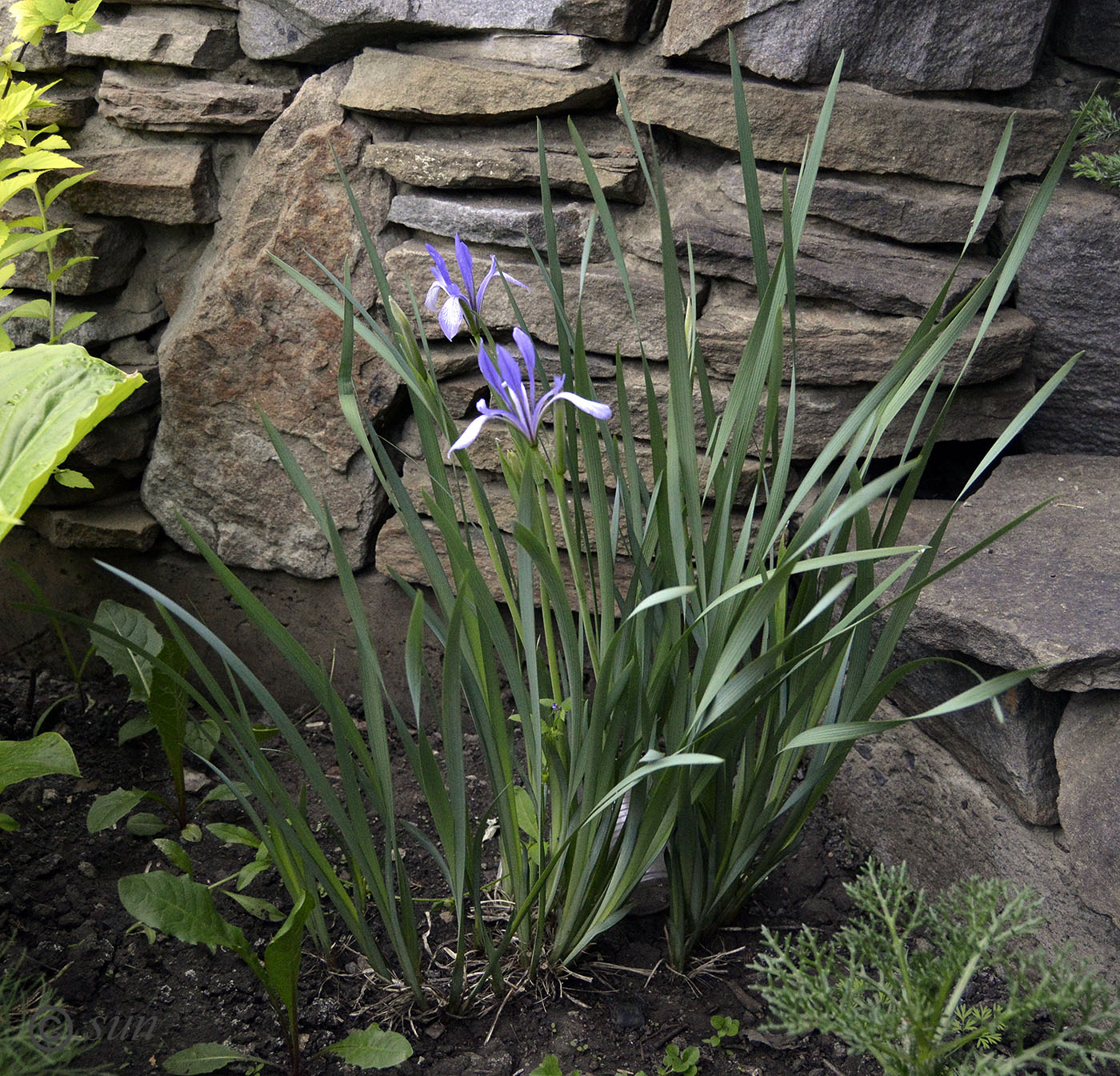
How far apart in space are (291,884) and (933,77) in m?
1.36

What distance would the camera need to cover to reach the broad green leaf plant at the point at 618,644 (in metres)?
0.94

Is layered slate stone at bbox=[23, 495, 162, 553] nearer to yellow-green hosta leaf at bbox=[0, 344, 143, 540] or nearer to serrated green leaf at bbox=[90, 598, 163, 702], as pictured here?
serrated green leaf at bbox=[90, 598, 163, 702]

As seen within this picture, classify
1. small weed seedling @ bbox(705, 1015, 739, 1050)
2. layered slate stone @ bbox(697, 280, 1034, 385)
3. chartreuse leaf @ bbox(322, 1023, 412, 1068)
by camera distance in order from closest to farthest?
chartreuse leaf @ bbox(322, 1023, 412, 1068), small weed seedling @ bbox(705, 1015, 739, 1050), layered slate stone @ bbox(697, 280, 1034, 385)

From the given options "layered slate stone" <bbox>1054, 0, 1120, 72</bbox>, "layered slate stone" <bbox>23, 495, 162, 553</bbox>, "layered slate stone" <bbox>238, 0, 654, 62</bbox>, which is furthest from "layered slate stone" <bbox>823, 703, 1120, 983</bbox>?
"layered slate stone" <bbox>23, 495, 162, 553</bbox>

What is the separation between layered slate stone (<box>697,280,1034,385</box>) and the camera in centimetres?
148

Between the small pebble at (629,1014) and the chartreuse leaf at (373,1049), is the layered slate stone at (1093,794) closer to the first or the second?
the small pebble at (629,1014)

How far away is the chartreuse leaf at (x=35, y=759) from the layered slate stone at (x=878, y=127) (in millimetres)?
1177

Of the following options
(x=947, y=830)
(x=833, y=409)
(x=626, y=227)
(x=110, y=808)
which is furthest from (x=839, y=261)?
(x=110, y=808)

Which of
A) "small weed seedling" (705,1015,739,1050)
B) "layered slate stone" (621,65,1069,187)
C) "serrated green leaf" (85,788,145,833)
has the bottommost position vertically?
"small weed seedling" (705,1015,739,1050)

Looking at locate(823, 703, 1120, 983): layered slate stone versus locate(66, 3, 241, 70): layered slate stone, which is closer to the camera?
locate(823, 703, 1120, 983): layered slate stone

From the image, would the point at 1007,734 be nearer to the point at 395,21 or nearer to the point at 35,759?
the point at 35,759

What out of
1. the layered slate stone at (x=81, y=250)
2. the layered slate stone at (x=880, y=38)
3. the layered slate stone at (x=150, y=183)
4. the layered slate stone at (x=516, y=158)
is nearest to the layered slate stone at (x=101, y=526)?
the layered slate stone at (x=81, y=250)

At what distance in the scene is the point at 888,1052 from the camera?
35.4 inches

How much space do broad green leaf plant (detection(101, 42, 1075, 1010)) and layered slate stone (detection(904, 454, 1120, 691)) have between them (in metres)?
0.19
